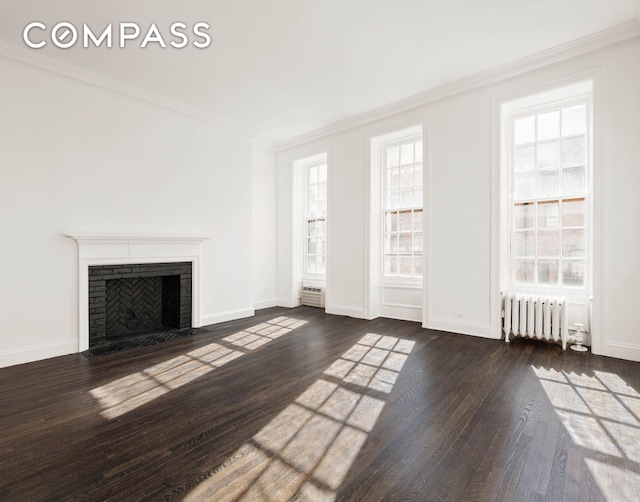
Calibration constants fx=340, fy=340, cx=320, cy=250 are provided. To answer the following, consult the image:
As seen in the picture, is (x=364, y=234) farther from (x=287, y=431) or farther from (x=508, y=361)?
(x=287, y=431)

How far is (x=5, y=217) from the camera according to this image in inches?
138

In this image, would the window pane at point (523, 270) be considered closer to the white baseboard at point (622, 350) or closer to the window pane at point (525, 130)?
the white baseboard at point (622, 350)

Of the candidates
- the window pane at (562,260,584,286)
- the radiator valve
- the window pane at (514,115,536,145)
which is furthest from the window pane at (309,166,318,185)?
the radiator valve

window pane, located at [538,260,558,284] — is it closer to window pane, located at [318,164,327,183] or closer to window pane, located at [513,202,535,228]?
window pane, located at [513,202,535,228]

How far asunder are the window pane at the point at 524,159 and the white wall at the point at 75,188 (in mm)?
4256

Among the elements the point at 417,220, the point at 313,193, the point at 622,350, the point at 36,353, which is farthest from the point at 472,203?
the point at 36,353

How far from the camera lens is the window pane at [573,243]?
4059 millimetres

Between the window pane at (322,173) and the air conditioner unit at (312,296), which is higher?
the window pane at (322,173)

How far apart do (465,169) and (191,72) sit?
3.66 m

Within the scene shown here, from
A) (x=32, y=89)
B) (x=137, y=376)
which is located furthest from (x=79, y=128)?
(x=137, y=376)

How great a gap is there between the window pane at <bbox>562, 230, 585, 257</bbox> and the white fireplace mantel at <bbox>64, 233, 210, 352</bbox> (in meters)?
4.78

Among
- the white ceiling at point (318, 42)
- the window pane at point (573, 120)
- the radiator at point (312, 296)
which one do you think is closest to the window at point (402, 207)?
the white ceiling at point (318, 42)

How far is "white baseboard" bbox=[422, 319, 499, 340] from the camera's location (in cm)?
433

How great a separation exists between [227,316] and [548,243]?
465 cm
